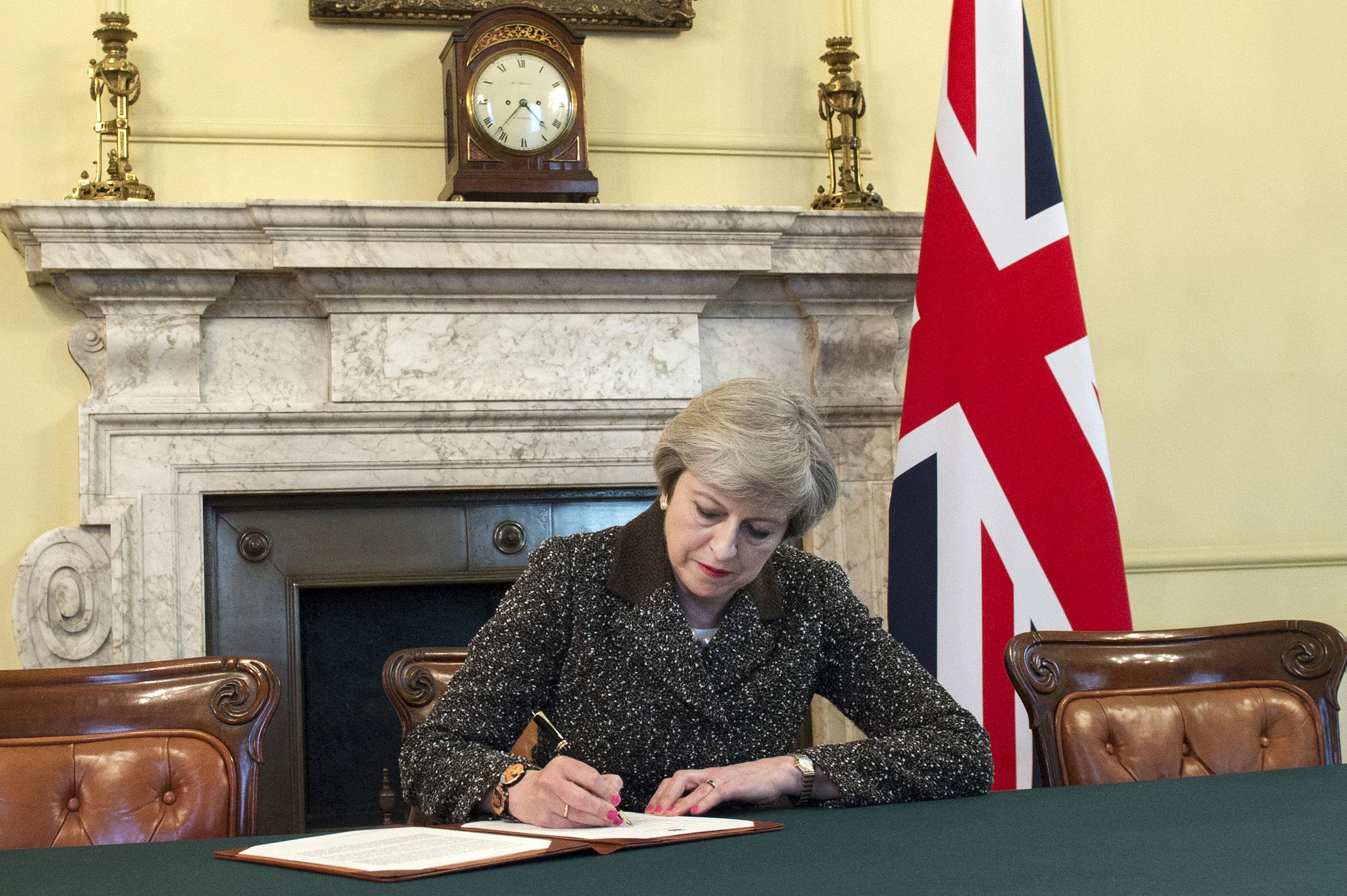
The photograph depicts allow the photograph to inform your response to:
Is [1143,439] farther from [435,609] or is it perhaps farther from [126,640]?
[126,640]

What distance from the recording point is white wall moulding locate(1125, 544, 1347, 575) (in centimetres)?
339

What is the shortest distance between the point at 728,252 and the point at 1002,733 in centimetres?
130

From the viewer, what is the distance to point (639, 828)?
128cm

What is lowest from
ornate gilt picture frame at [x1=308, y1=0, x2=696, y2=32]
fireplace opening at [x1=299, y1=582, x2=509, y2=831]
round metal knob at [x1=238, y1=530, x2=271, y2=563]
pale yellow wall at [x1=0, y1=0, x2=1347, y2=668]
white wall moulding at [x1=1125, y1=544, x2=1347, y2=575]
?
fireplace opening at [x1=299, y1=582, x2=509, y2=831]

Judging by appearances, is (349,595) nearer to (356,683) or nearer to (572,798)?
(356,683)

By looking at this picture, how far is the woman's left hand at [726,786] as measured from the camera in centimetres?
142

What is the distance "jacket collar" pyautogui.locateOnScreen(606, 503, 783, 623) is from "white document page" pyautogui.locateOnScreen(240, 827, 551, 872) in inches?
19.5

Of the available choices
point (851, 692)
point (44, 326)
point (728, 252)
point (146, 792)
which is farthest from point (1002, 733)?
point (44, 326)

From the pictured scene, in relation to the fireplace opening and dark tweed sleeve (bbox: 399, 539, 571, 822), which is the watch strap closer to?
dark tweed sleeve (bbox: 399, 539, 571, 822)

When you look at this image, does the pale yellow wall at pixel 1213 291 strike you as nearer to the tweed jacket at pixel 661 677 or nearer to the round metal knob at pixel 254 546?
the tweed jacket at pixel 661 677

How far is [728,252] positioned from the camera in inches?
122

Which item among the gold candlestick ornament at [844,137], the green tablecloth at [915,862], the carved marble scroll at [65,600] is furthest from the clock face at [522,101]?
the green tablecloth at [915,862]

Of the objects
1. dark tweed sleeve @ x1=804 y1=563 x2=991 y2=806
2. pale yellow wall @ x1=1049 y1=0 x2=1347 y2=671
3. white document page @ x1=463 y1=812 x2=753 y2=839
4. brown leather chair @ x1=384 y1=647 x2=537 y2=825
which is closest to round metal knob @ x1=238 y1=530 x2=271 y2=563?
brown leather chair @ x1=384 y1=647 x2=537 y2=825

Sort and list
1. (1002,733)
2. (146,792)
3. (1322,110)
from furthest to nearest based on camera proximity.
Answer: (1322,110)
(1002,733)
(146,792)
